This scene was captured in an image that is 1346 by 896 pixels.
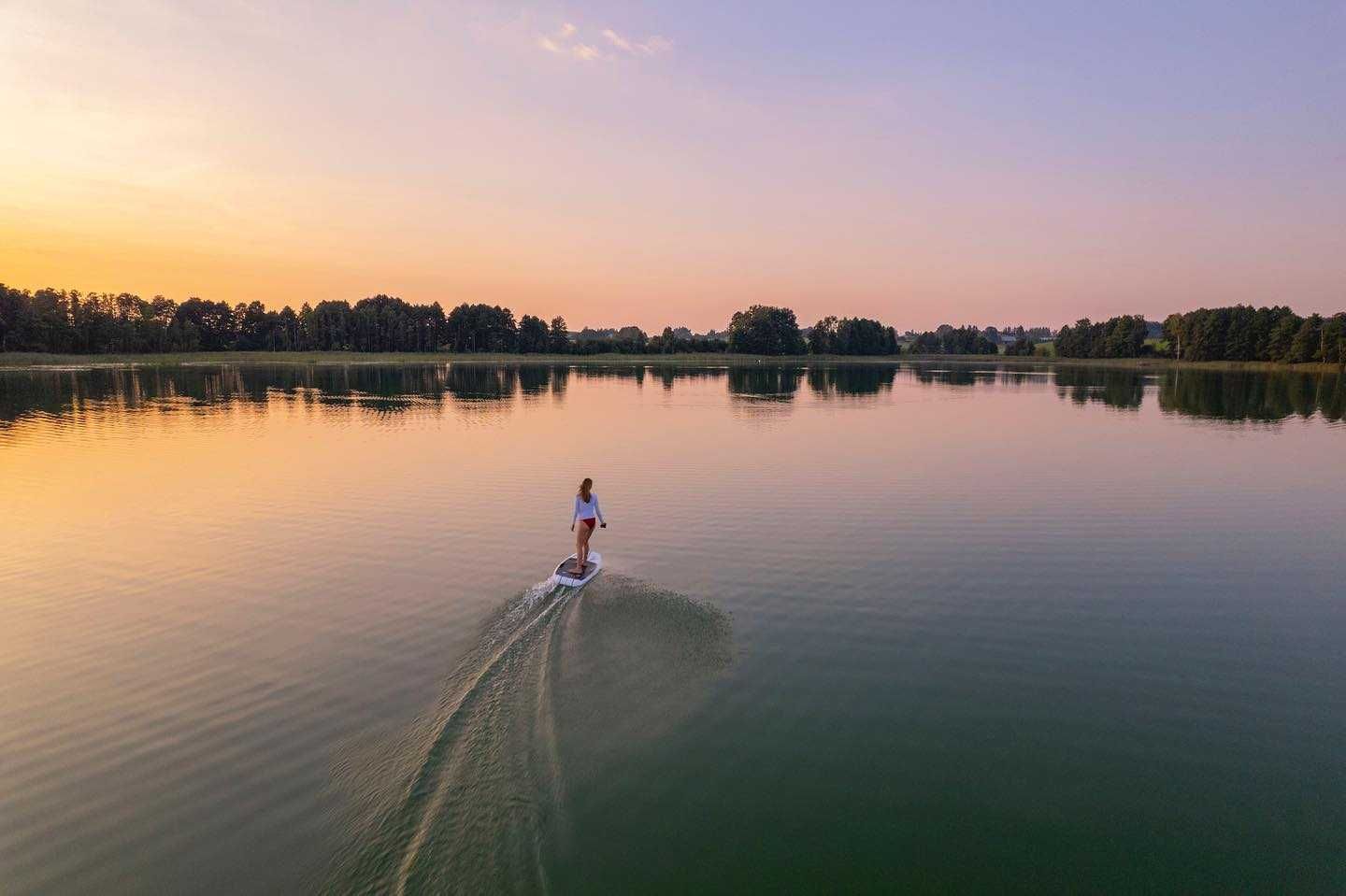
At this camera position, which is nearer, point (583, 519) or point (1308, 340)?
point (583, 519)

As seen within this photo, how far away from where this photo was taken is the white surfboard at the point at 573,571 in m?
18.5

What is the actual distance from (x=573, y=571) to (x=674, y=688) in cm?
650

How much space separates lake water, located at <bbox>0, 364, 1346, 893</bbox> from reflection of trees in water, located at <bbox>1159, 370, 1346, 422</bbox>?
4190cm

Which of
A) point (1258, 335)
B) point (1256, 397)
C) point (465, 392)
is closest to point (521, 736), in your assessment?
point (465, 392)

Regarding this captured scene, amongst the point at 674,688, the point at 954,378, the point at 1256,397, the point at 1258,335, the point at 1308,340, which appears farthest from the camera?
the point at 1258,335

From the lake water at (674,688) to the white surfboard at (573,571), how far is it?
Answer: 541 mm

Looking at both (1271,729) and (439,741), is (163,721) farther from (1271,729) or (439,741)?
(1271,729)

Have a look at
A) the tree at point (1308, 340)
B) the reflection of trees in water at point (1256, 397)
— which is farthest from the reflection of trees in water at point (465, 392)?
the tree at point (1308, 340)

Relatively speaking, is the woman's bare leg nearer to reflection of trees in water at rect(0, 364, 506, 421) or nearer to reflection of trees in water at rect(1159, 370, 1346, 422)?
reflection of trees in water at rect(0, 364, 506, 421)

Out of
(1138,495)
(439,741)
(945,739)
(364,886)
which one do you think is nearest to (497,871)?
(364,886)

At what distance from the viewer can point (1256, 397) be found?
83812 millimetres

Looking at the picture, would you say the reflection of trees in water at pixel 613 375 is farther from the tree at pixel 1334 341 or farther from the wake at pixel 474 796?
the tree at pixel 1334 341

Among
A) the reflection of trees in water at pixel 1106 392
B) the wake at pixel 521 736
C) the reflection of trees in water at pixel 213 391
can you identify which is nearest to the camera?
the wake at pixel 521 736

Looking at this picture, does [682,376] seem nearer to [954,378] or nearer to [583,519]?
[954,378]
